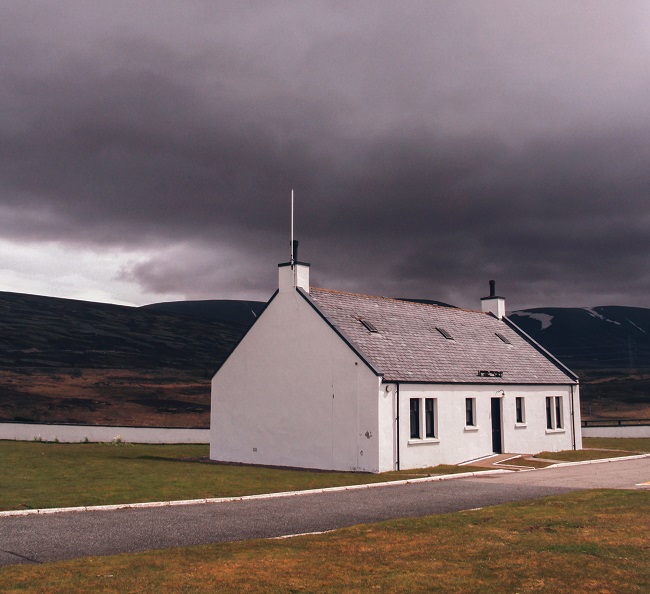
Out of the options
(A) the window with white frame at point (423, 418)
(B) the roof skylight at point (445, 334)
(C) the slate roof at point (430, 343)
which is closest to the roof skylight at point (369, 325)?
(C) the slate roof at point (430, 343)

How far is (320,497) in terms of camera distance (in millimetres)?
19500

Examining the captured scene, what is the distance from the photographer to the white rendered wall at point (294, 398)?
91.6 ft

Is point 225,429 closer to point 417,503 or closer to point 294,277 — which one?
point 294,277

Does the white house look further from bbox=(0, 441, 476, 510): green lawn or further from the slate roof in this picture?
bbox=(0, 441, 476, 510): green lawn

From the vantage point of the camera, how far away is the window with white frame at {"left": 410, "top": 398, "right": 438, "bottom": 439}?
95.5 ft

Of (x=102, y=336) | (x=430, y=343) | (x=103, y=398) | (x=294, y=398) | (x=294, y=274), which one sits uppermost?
(x=102, y=336)

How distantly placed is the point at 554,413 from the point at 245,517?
25955 mm

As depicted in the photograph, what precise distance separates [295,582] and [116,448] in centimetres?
3035

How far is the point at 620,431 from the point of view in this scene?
158ft

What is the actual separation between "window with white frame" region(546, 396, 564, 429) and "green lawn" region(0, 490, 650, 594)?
23.8 meters

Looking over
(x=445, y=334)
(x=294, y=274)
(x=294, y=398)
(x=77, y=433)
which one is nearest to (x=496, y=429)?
(x=445, y=334)

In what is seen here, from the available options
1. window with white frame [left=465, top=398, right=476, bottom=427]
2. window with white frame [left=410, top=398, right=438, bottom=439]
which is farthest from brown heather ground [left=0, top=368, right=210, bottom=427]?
window with white frame [left=410, top=398, right=438, bottom=439]

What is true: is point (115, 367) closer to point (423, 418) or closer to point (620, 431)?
point (620, 431)

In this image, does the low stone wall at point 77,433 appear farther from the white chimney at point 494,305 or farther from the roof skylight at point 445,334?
the white chimney at point 494,305
